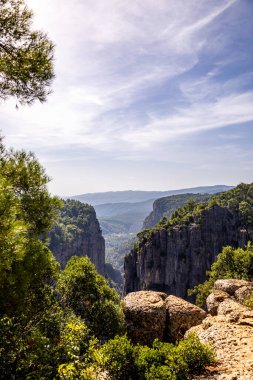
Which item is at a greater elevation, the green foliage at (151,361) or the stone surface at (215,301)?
the green foliage at (151,361)

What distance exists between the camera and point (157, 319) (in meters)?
23.0

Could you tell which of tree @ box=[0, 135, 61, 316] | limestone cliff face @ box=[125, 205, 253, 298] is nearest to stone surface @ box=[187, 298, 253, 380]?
tree @ box=[0, 135, 61, 316]

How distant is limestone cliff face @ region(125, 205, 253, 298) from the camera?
106 m

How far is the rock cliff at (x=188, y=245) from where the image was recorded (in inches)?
4195

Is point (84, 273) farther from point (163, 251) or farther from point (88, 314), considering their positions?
point (163, 251)

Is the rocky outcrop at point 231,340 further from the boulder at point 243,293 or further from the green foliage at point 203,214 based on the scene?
the green foliage at point 203,214

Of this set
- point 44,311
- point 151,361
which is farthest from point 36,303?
point 151,361

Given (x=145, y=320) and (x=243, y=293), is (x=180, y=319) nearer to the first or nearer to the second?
(x=145, y=320)

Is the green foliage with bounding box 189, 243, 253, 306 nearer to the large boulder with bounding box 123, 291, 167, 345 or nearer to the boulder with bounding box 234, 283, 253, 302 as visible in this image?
the boulder with bounding box 234, 283, 253, 302

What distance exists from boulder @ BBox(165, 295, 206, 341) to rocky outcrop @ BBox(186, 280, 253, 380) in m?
2.31

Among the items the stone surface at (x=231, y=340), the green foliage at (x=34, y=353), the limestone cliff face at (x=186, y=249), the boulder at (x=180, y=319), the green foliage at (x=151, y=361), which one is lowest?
the limestone cliff face at (x=186, y=249)

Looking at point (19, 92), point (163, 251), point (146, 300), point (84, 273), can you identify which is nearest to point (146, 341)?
point (146, 300)

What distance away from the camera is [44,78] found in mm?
12391

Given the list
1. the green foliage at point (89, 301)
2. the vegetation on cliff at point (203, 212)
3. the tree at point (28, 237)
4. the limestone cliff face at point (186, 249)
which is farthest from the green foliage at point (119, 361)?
the vegetation on cliff at point (203, 212)
